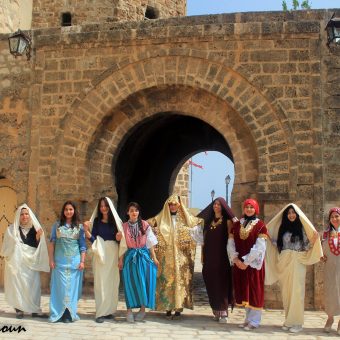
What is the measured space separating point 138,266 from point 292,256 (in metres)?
1.79

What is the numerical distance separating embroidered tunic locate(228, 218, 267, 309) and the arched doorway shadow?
3986 mm

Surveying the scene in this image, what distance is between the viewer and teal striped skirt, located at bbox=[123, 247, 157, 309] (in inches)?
230

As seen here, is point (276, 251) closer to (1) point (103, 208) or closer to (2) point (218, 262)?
(2) point (218, 262)

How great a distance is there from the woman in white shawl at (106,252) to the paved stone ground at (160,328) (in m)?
0.26

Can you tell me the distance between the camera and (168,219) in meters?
6.25

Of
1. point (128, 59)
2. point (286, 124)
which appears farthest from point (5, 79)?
point (286, 124)

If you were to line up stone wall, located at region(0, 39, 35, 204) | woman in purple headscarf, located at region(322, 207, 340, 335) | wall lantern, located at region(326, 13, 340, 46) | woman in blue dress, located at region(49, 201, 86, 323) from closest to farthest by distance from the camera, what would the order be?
→ woman in purple headscarf, located at region(322, 207, 340, 335), woman in blue dress, located at region(49, 201, 86, 323), wall lantern, located at region(326, 13, 340, 46), stone wall, located at region(0, 39, 35, 204)

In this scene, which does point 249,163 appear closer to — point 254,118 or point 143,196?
point 254,118

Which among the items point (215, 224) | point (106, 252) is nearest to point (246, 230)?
point (215, 224)

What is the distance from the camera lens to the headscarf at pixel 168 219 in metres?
6.20

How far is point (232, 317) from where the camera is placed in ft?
20.9

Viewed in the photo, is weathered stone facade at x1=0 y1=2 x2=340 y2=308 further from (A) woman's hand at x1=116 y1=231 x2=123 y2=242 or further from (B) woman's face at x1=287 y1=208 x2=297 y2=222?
(A) woman's hand at x1=116 y1=231 x2=123 y2=242

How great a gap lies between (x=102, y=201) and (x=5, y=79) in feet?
11.1

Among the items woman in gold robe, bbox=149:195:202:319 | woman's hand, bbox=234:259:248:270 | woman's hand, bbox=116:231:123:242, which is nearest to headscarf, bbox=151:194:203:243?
woman in gold robe, bbox=149:195:202:319
